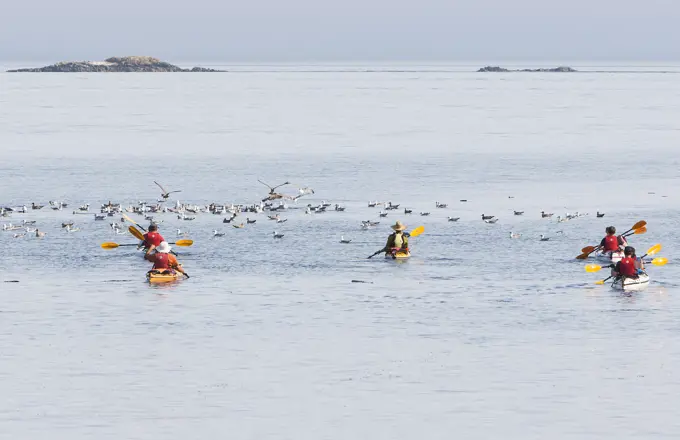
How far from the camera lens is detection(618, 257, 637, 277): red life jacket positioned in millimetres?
46344

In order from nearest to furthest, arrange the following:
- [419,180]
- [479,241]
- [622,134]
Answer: [479,241] → [419,180] → [622,134]

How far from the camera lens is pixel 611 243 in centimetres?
5300

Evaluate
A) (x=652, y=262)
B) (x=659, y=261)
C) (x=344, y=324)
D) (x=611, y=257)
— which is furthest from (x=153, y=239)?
(x=659, y=261)

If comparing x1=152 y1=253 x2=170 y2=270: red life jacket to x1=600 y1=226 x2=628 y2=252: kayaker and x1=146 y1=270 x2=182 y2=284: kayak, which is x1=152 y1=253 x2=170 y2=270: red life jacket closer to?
x1=146 y1=270 x2=182 y2=284: kayak

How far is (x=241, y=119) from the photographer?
185 metres

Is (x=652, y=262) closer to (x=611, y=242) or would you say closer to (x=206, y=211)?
(x=611, y=242)

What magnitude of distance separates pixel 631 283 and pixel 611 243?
6724 mm

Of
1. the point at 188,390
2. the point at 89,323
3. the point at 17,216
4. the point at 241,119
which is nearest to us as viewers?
the point at 188,390

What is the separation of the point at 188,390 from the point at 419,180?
2408 inches

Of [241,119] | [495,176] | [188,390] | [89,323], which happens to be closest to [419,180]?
[495,176]

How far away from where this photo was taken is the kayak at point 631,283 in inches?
1827

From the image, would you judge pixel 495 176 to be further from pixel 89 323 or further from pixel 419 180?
pixel 89 323

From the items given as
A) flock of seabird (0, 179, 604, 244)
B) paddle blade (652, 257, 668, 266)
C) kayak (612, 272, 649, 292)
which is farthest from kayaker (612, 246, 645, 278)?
flock of seabird (0, 179, 604, 244)

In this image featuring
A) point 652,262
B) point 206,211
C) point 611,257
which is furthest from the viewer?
point 206,211
